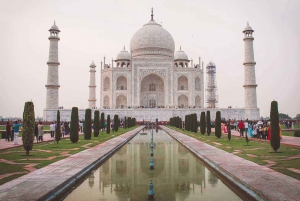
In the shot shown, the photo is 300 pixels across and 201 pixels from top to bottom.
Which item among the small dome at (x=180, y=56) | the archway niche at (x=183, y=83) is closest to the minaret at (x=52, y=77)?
the archway niche at (x=183, y=83)

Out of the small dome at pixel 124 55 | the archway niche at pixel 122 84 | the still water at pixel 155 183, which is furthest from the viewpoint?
the small dome at pixel 124 55

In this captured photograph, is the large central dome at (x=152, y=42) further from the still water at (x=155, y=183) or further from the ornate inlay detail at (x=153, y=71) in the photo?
the still water at (x=155, y=183)

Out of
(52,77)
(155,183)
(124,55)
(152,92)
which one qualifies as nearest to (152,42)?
(124,55)

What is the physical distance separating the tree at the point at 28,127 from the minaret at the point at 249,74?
20121 millimetres

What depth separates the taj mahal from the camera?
23.6 m

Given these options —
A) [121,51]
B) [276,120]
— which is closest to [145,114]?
[121,51]

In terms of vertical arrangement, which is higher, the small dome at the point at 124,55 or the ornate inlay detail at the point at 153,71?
the small dome at the point at 124,55

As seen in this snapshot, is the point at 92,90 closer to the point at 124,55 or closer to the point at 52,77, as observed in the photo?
the point at 124,55

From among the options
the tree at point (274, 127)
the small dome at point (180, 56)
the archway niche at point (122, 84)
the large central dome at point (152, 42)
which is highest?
the large central dome at point (152, 42)

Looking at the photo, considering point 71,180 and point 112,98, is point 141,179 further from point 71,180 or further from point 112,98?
point 112,98

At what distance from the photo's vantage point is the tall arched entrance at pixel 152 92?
96.7 feet

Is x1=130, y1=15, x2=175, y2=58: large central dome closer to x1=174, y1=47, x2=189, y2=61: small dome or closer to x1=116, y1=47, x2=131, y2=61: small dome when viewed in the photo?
x1=116, y1=47, x2=131, y2=61: small dome

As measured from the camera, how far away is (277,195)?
2865 mm

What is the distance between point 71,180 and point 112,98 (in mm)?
24100
